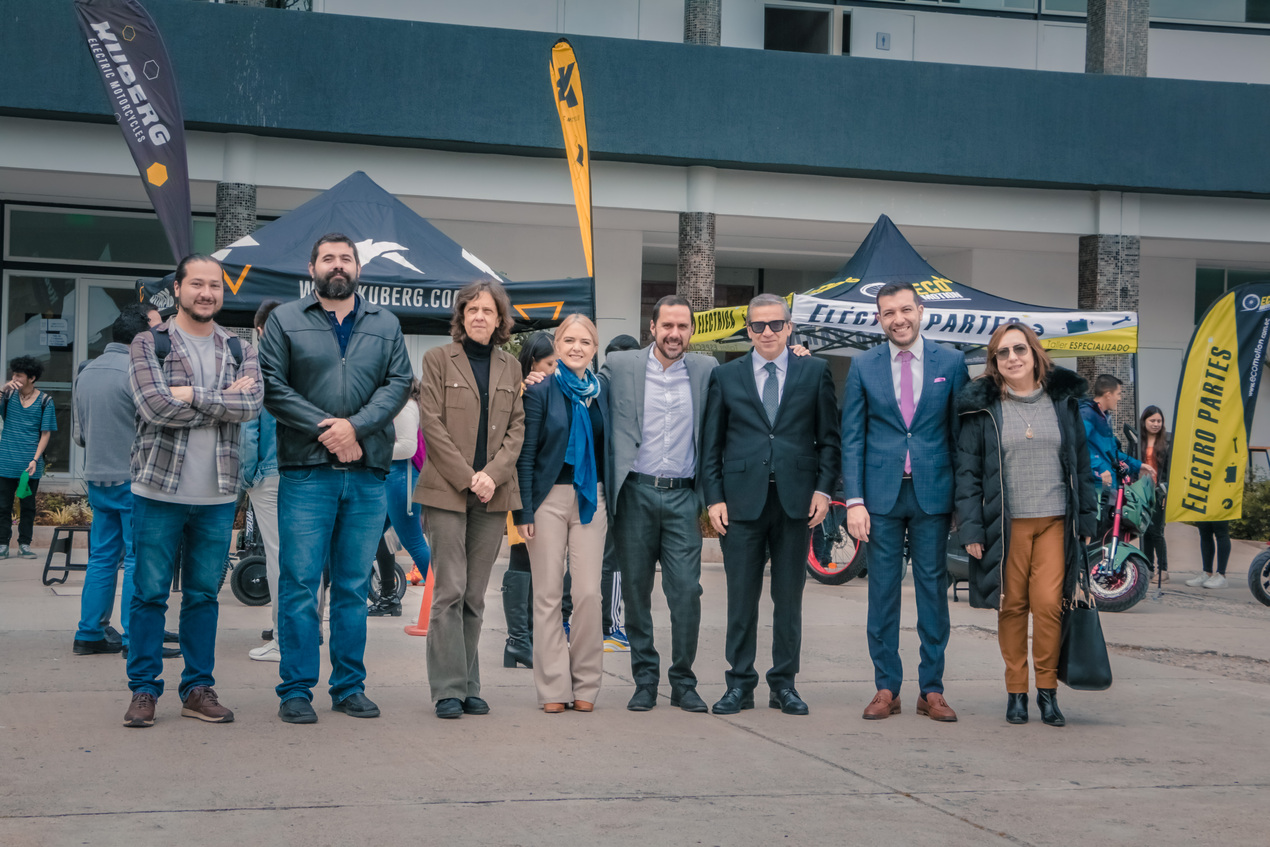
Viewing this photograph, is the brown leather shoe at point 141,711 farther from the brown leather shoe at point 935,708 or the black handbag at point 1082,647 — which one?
the black handbag at point 1082,647

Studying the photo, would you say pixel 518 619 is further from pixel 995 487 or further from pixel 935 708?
pixel 995 487

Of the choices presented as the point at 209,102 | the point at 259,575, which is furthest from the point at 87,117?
the point at 259,575

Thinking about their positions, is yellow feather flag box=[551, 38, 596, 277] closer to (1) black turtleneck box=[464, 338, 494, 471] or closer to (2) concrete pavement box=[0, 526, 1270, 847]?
(2) concrete pavement box=[0, 526, 1270, 847]

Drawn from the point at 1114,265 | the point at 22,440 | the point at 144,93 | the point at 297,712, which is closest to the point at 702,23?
the point at 1114,265

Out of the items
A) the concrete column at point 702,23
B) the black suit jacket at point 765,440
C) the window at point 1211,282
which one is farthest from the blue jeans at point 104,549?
the window at point 1211,282

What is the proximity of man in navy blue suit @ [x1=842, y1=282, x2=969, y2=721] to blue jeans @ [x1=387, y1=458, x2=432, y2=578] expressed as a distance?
3.23 metres

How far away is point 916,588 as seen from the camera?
591 centimetres

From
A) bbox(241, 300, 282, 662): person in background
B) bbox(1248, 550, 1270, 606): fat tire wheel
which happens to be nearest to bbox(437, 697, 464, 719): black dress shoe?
bbox(241, 300, 282, 662): person in background

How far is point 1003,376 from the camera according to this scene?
19.6ft

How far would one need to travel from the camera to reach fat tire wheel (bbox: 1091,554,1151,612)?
10.4 meters

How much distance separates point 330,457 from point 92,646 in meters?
2.60

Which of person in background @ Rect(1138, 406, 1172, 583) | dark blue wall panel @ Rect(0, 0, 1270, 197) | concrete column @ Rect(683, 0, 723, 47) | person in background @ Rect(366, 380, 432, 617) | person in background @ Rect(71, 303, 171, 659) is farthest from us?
concrete column @ Rect(683, 0, 723, 47)

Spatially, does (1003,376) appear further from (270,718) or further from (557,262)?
(557,262)

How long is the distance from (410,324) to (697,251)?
859cm
